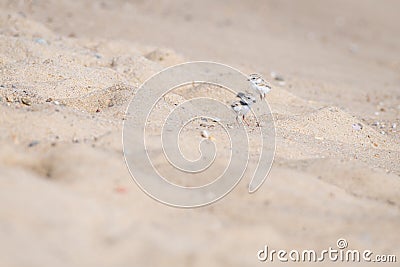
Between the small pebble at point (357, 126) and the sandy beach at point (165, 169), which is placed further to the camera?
the small pebble at point (357, 126)

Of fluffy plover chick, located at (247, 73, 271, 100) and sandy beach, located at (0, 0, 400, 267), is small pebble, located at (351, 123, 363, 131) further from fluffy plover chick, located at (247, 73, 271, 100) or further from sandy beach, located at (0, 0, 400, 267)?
fluffy plover chick, located at (247, 73, 271, 100)

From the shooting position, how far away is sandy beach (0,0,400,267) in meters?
2.40

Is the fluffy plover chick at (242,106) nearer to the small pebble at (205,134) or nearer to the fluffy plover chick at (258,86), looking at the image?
Result: the fluffy plover chick at (258,86)

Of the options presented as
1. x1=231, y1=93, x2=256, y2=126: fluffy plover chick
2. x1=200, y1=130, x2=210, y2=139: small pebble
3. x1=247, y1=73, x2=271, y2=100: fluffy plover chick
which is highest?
x1=247, y1=73, x2=271, y2=100: fluffy plover chick

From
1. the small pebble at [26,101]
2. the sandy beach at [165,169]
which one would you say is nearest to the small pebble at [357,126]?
the sandy beach at [165,169]

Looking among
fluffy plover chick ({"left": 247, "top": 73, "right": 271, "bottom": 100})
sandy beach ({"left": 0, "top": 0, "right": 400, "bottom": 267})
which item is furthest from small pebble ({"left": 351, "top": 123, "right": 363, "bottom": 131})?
fluffy plover chick ({"left": 247, "top": 73, "right": 271, "bottom": 100})

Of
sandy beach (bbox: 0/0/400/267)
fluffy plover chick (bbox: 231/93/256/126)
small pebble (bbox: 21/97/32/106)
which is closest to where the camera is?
sandy beach (bbox: 0/0/400/267)

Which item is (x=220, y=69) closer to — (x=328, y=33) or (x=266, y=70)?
(x=266, y=70)

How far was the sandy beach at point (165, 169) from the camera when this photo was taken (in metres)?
2.40

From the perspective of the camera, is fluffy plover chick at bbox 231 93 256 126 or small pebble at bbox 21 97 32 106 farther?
fluffy plover chick at bbox 231 93 256 126

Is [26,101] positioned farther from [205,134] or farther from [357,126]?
[357,126]

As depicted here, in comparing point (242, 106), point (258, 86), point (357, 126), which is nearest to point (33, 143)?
point (242, 106)

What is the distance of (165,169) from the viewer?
3182 millimetres

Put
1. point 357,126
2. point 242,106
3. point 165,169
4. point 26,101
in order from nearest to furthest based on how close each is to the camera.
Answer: point 165,169 → point 26,101 → point 242,106 → point 357,126
